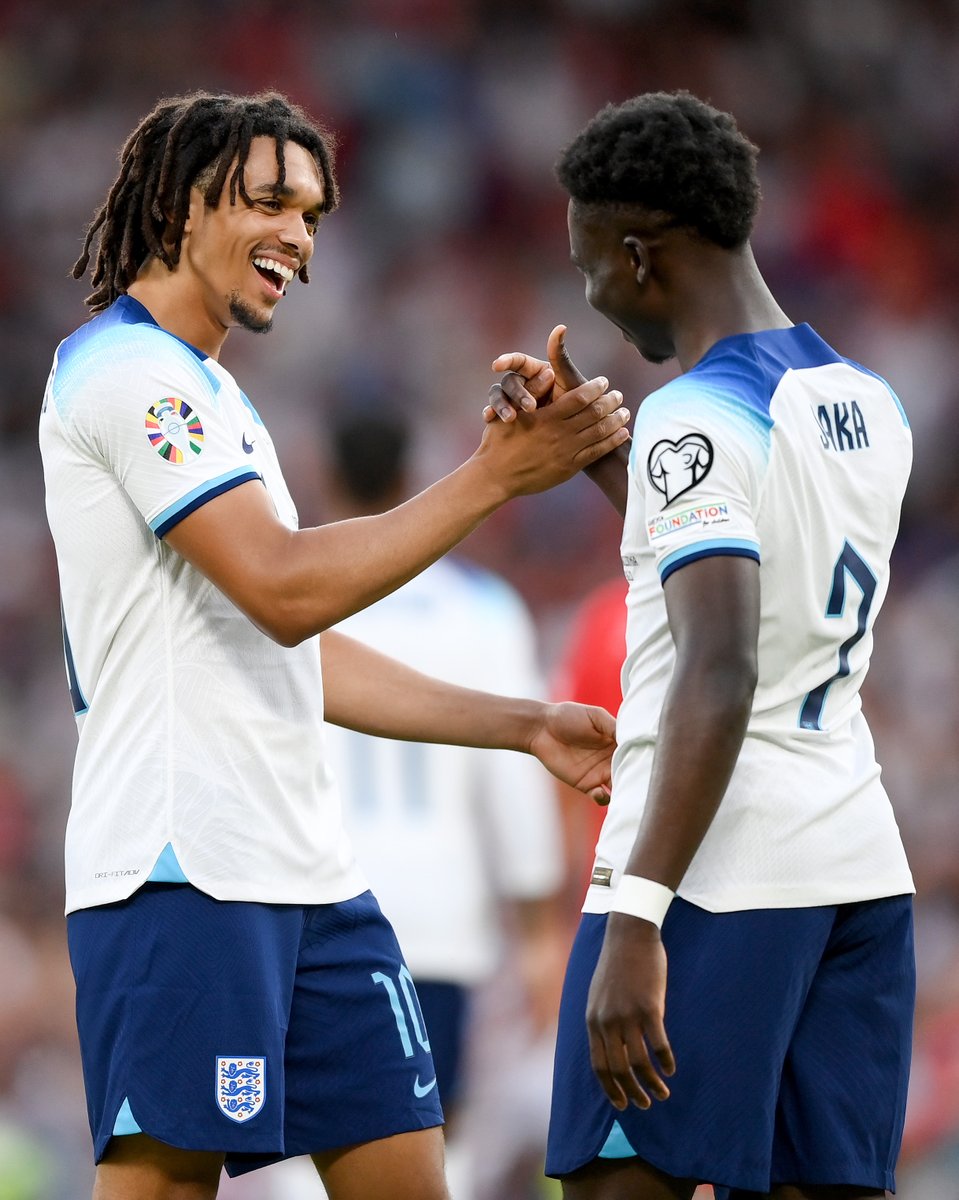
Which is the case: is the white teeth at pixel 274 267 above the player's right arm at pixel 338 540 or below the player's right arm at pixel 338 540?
above

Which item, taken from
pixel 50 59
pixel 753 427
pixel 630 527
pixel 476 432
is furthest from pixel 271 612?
pixel 50 59

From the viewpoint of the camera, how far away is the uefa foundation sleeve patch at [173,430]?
8.54 ft

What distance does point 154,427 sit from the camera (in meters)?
2.60

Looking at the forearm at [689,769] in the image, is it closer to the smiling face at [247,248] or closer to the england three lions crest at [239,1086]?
the england three lions crest at [239,1086]

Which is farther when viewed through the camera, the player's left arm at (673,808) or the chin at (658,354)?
the chin at (658,354)

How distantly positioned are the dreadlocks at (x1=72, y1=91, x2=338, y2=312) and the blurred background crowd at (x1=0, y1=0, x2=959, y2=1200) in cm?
486

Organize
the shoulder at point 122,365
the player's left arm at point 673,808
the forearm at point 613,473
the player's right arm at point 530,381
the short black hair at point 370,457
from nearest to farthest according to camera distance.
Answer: the player's left arm at point 673,808, the shoulder at point 122,365, the player's right arm at point 530,381, the forearm at point 613,473, the short black hair at point 370,457

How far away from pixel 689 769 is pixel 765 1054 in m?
0.45

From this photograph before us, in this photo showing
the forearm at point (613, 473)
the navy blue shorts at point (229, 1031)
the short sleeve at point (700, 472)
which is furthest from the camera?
the forearm at point (613, 473)

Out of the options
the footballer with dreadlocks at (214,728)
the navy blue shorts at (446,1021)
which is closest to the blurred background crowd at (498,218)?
the navy blue shorts at (446,1021)

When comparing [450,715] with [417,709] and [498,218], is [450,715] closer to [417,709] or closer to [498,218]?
[417,709]

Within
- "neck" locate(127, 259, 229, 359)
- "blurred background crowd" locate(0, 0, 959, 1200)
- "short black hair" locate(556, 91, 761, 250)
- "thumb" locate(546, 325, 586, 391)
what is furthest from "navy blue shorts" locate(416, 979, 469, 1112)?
"blurred background crowd" locate(0, 0, 959, 1200)

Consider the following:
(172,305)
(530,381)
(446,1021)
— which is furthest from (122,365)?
(446,1021)

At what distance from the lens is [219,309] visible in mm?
2902
